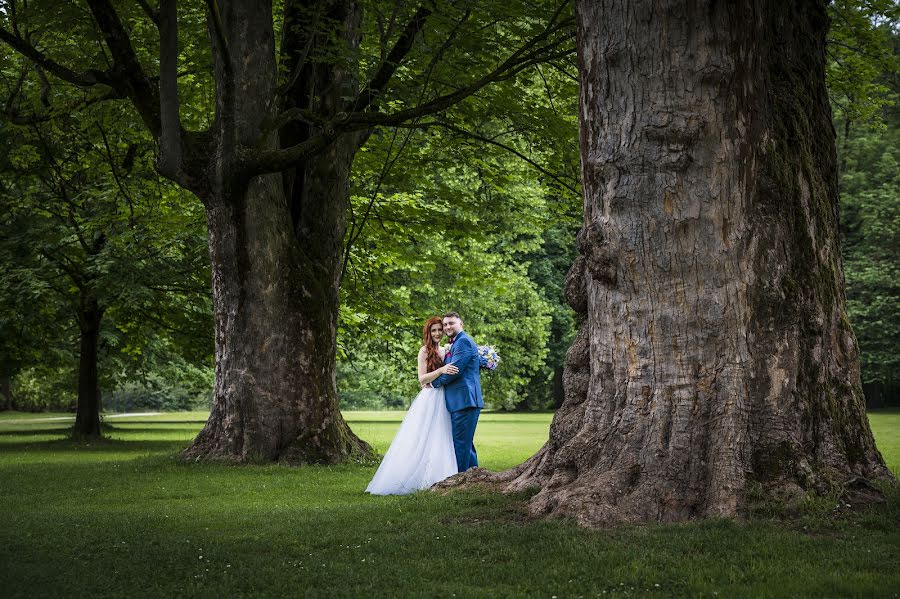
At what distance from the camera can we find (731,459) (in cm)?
709

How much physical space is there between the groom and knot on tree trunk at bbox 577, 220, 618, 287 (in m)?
4.12

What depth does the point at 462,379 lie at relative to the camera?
12.0 m

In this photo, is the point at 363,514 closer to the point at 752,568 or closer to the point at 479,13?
the point at 752,568

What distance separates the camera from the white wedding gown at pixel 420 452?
1106 cm

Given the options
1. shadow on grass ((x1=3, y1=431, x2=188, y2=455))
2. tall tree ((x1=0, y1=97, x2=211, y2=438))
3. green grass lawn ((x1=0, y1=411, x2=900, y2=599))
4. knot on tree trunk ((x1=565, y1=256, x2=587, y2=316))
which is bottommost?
shadow on grass ((x1=3, y1=431, x2=188, y2=455))

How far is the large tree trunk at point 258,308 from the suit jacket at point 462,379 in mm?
3225

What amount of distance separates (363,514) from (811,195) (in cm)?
468

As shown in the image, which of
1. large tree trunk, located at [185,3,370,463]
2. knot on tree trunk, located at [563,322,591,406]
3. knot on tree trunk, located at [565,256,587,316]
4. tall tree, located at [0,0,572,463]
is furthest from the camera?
large tree trunk, located at [185,3,370,463]

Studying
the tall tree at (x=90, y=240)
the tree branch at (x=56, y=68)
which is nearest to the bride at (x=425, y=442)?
the tree branch at (x=56, y=68)

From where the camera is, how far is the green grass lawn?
5.43m

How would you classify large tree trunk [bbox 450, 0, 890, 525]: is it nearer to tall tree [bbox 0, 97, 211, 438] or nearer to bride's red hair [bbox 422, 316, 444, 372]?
bride's red hair [bbox 422, 316, 444, 372]

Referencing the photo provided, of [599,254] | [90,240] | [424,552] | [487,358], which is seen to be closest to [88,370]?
[90,240]

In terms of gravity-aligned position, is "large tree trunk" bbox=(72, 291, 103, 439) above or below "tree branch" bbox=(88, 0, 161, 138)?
below

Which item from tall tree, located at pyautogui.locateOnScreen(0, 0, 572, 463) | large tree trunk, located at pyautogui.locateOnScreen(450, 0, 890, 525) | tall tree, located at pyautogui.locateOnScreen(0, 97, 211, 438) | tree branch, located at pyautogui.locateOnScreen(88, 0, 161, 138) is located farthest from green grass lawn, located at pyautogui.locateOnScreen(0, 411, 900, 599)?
tall tree, located at pyautogui.locateOnScreen(0, 97, 211, 438)
